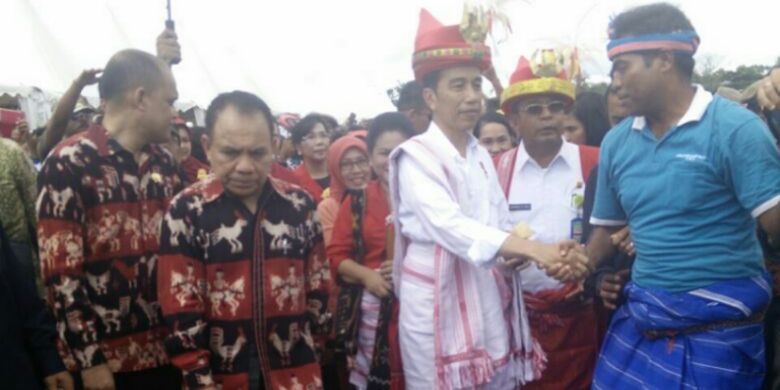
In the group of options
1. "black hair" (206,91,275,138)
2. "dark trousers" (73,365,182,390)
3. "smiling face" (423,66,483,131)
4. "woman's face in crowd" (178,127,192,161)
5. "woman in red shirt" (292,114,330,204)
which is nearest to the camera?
"black hair" (206,91,275,138)

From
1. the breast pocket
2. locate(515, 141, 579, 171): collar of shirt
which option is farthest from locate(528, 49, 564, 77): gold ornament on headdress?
the breast pocket

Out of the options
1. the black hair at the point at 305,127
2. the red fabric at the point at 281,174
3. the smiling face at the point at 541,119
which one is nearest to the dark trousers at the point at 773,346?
the smiling face at the point at 541,119

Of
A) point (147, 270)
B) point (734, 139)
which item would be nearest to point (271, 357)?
point (147, 270)

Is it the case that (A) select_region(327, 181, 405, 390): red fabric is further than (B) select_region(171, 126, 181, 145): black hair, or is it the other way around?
(B) select_region(171, 126, 181, 145): black hair

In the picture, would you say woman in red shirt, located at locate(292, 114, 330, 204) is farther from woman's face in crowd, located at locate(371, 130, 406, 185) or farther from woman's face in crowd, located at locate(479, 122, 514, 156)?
woman's face in crowd, located at locate(371, 130, 406, 185)

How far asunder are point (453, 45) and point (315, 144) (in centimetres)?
303

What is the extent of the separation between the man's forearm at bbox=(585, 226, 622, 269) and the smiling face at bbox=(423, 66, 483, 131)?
791 millimetres

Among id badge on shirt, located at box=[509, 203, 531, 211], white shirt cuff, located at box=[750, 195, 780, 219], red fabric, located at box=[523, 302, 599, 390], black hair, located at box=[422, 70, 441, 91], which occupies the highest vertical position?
black hair, located at box=[422, 70, 441, 91]

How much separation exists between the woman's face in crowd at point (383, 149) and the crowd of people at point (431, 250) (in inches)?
29.7

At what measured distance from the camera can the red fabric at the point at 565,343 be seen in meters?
3.62

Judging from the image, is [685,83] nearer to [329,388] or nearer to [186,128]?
[329,388]

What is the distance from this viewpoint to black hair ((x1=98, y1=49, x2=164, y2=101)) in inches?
119

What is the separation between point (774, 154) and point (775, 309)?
44.2 inches

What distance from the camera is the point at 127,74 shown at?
3014mm
